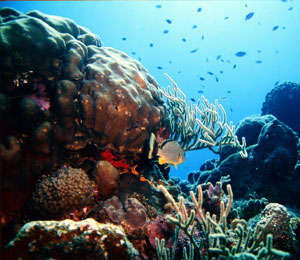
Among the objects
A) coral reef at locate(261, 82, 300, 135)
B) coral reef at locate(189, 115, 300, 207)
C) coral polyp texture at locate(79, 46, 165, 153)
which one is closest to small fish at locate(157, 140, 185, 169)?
coral polyp texture at locate(79, 46, 165, 153)

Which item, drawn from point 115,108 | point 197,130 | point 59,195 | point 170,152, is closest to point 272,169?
point 197,130

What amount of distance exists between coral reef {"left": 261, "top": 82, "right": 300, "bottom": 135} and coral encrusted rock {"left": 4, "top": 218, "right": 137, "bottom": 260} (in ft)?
46.0

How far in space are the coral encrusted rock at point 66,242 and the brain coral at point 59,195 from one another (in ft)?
2.54

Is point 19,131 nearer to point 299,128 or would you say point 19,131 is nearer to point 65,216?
point 65,216

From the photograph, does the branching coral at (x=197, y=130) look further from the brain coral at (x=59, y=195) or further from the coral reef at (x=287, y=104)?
the coral reef at (x=287, y=104)

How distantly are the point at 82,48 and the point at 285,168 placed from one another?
7406 millimetres

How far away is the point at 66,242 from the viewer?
2.01m

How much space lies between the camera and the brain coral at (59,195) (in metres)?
2.84

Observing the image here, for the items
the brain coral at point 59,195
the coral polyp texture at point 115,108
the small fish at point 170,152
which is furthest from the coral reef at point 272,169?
the brain coral at point 59,195

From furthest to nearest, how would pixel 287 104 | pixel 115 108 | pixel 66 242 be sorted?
1. pixel 287 104
2. pixel 115 108
3. pixel 66 242

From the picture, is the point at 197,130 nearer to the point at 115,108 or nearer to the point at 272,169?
the point at 115,108

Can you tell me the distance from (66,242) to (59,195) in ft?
3.35

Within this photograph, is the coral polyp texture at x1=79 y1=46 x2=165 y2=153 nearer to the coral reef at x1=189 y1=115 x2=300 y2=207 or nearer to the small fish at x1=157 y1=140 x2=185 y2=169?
the small fish at x1=157 y1=140 x2=185 y2=169

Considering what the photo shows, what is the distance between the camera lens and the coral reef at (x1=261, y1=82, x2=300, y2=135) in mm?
12289
